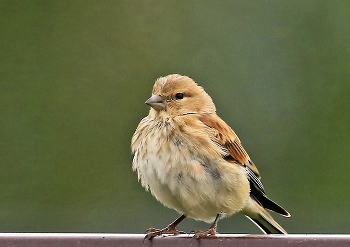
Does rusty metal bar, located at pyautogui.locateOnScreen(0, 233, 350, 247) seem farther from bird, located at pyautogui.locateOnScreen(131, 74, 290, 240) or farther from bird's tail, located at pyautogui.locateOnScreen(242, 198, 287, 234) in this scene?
bird's tail, located at pyautogui.locateOnScreen(242, 198, 287, 234)

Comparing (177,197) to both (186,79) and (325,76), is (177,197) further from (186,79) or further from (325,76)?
(325,76)

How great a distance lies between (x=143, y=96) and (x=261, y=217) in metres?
5.43

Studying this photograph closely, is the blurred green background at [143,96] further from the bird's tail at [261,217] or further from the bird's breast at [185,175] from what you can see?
the bird's breast at [185,175]

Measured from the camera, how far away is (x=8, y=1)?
11.6 m

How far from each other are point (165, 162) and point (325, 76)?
5567mm

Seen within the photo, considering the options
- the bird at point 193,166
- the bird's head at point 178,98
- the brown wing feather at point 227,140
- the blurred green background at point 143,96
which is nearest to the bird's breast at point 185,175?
the bird at point 193,166

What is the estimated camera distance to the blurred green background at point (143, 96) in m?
9.40

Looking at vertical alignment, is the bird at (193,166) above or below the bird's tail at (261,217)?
above

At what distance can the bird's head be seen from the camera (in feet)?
17.9

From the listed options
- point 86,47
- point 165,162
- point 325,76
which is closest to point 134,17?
point 86,47

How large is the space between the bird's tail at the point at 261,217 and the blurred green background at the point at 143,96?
271 centimetres

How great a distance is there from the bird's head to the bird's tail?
69 cm

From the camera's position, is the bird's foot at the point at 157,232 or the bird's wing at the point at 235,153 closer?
the bird's foot at the point at 157,232

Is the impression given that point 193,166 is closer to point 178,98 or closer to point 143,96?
point 178,98
